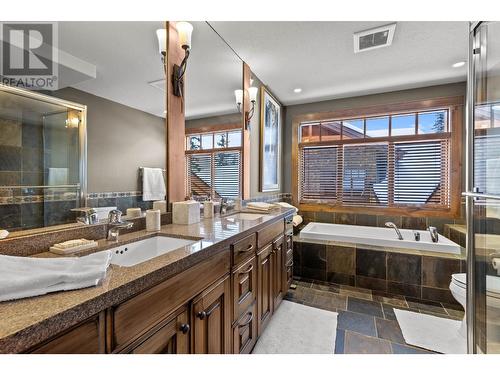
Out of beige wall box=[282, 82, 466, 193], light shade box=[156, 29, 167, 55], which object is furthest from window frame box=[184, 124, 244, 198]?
beige wall box=[282, 82, 466, 193]

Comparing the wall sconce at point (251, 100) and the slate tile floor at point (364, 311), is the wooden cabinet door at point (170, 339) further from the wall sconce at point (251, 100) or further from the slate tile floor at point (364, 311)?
the wall sconce at point (251, 100)

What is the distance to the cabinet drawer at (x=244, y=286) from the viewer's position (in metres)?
1.39

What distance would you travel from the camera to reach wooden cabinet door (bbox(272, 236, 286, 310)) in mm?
2104

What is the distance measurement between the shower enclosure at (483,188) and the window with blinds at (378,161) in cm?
209

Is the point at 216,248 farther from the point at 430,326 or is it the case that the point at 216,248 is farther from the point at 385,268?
the point at 385,268

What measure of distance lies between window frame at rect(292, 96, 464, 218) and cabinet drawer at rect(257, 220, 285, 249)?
1.74m

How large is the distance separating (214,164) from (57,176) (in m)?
1.34

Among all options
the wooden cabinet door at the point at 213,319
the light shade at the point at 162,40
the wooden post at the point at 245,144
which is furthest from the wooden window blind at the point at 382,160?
the wooden cabinet door at the point at 213,319

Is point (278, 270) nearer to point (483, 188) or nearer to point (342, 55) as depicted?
point (483, 188)

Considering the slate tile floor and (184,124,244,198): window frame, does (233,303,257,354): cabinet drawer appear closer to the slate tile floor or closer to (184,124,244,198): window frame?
the slate tile floor
